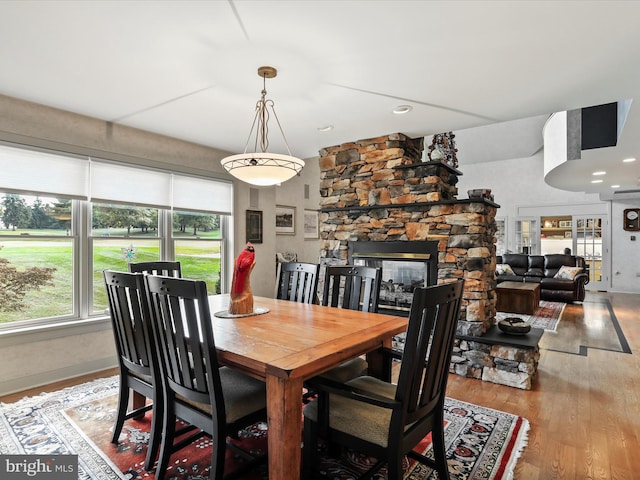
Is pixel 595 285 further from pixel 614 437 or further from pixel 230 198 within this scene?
pixel 230 198

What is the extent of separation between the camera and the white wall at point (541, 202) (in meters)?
8.89

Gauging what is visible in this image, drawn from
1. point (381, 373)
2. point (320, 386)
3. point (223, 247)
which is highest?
point (223, 247)

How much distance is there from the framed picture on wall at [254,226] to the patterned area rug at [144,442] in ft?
8.53

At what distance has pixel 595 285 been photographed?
9.27m

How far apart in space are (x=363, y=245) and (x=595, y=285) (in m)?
8.29

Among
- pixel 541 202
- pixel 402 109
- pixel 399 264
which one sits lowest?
pixel 399 264

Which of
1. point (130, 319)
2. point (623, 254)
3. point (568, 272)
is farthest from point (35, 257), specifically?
point (623, 254)

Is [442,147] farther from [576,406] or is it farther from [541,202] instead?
[541,202]

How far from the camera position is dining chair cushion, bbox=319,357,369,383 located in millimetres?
2240

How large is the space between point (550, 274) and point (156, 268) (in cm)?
802

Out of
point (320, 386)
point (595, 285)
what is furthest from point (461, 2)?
point (595, 285)

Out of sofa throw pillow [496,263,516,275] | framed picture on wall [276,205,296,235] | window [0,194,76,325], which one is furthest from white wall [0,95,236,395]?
sofa throw pillow [496,263,516,275]

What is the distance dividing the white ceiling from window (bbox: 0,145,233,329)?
0.60 m

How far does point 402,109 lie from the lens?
10.6 ft
